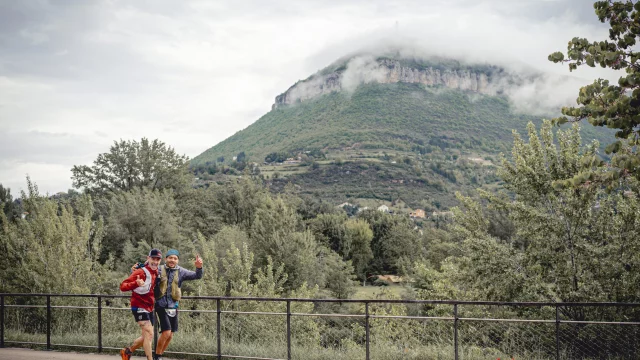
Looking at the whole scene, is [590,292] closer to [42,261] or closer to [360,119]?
[42,261]

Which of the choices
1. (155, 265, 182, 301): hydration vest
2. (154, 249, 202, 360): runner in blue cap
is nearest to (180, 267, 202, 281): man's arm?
(154, 249, 202, 360): runner in blue cap

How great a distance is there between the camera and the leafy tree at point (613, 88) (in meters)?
5.93

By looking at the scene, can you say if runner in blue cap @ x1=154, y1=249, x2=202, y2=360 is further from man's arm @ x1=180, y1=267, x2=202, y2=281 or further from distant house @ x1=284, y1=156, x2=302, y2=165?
distant house @ x1=284, y1=156, x2=302, y2=165

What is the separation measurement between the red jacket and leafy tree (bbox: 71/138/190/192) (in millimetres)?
43058

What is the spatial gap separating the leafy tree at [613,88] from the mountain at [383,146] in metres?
118

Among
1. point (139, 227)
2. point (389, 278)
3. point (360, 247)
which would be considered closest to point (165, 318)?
point (139, 227)

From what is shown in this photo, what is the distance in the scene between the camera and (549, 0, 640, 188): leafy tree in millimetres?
5926

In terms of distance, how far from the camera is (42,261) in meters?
18.1

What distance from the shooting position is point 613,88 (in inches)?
237

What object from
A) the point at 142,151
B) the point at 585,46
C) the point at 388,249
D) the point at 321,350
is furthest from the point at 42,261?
the point at 388,249

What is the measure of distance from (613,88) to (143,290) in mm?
6683

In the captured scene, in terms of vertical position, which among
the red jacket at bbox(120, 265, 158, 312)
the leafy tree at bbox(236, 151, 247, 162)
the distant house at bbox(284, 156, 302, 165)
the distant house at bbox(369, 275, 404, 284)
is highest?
the leafy tree at bbox(236, 151, 247, 162)

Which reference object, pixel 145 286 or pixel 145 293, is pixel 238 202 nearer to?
pixel 145 293

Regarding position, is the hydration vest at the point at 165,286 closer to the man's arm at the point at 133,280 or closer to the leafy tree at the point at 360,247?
the man's arm at the point at 133,280
